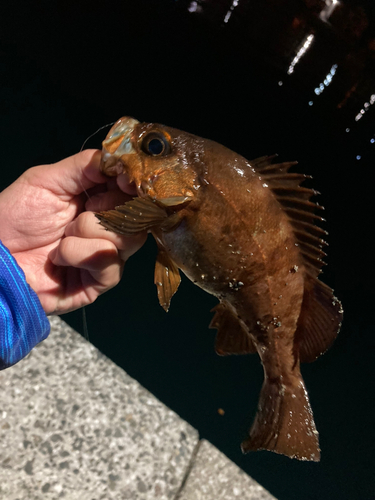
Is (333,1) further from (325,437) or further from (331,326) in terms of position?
(325,437)

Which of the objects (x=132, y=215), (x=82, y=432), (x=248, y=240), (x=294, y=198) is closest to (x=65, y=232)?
(x=132, y=215)

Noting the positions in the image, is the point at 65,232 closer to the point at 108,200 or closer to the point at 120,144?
the point at 108,200

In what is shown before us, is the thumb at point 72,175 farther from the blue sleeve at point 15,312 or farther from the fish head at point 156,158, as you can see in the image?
the blue sleeve at point 15,312

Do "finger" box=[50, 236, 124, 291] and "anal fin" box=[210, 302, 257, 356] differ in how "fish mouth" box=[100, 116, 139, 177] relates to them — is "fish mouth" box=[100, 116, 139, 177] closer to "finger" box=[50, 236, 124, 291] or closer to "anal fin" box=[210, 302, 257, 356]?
"finger" box=[50, 236, 124, 291]

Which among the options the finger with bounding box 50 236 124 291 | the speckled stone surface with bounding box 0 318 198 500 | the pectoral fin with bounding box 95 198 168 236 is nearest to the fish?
the pectoral fin with bounding box 95 198 168 236

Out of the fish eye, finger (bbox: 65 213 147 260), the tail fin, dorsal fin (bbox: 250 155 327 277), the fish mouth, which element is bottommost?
the tail fin

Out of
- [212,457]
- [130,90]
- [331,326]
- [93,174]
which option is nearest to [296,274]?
[331,326]
